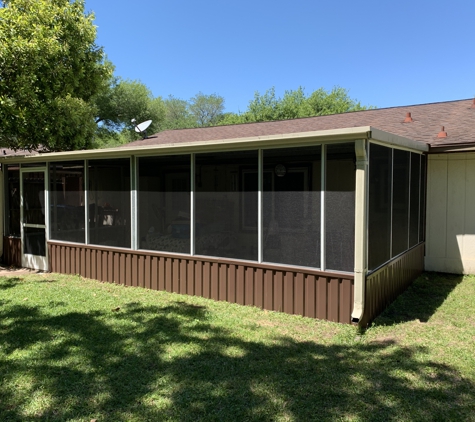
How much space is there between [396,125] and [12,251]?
884 cm

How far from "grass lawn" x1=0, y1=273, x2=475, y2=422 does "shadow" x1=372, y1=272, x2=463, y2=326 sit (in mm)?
37

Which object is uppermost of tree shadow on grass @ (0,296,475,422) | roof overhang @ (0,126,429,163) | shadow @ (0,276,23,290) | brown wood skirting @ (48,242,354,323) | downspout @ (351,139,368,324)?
roof overhang @ (0,126,429,163)

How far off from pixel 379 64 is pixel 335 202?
31871 millimetres

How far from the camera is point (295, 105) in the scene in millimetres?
30797

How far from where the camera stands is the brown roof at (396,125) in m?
7.25

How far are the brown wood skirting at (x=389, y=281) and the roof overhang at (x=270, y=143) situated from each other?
1.61 m

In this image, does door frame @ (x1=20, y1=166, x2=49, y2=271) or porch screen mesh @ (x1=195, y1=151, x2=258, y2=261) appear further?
door frame @ (x1=20, y1=166, x2=49, y2=271)

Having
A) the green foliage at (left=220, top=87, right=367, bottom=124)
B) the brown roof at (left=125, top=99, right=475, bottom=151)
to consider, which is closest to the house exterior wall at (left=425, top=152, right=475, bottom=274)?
the brown roof at (left=125, top=99, right=475, bottom=151)

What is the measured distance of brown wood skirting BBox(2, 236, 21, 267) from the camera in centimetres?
806

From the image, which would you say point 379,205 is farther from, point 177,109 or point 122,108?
point 177,109

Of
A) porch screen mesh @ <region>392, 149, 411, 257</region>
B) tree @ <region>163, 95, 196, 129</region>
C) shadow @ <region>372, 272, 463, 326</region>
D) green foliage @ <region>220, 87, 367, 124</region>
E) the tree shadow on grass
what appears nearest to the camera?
the tree shadow on grass

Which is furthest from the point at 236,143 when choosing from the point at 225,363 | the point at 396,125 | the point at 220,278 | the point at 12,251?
the point at 12,251

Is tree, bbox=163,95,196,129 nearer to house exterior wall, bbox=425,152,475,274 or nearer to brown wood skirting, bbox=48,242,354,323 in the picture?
brown wood skirting, bbox=48,242,354,323

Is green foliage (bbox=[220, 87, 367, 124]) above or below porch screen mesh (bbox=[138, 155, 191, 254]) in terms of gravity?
above
